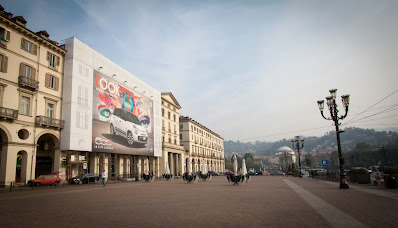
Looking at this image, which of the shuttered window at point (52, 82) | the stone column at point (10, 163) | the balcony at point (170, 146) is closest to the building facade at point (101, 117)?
the shuttered window at point (52, 82)

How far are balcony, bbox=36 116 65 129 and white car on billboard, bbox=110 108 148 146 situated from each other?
7937 mm

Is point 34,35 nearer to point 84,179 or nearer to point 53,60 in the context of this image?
point 53,60

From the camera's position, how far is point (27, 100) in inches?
1041

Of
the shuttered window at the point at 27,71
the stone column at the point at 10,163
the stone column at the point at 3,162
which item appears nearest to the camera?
the stone column at the point at 3,162

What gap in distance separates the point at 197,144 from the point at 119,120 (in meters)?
43.2

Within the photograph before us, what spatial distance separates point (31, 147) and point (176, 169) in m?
38.8

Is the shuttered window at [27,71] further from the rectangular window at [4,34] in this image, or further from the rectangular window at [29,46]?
the rectangular window at [4,34]

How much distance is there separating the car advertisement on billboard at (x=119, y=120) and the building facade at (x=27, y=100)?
508cm

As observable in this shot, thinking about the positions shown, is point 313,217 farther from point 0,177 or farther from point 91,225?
point 0,177

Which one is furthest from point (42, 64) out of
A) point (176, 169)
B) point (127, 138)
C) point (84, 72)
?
point (176, 169)

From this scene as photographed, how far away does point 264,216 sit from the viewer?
7840mm

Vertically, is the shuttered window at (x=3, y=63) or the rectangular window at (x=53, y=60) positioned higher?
the rectangular window at (x=53, y=60)

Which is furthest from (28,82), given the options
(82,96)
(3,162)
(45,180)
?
(45,180)

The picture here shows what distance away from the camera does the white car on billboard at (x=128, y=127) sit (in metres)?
37.1
